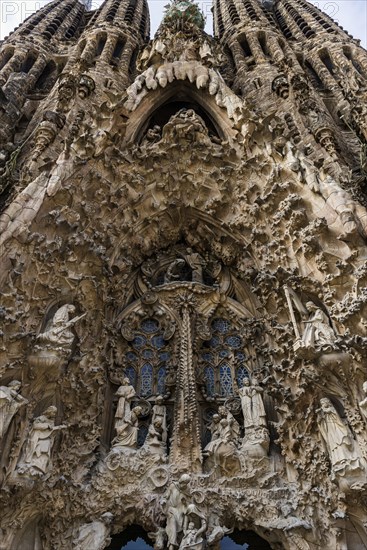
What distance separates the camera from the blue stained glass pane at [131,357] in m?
7.57

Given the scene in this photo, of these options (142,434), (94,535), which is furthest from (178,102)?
(94,535)

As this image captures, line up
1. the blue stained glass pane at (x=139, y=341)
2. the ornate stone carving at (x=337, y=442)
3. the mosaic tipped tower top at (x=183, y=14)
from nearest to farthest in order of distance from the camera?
1. the ornate stone carving at (x=337, y=442)
2. the blue stained glass pane at (x=139, y=341)
3. the mosaic tipped tower top at (x=183, y=14)

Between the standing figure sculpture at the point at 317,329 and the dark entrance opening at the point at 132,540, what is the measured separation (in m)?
2.93

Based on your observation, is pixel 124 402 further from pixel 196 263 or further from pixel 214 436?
pixel 196 263

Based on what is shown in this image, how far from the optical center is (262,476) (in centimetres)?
596

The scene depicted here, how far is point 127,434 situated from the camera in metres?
6.34

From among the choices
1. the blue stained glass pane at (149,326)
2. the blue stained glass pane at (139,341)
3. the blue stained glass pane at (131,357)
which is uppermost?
the blue stained glass pane at (149,326)

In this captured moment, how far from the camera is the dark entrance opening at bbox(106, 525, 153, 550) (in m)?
5.86

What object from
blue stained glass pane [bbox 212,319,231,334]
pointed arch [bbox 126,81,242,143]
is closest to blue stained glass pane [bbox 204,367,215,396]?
blue stained glass pane [bbox 212,319,231,334]

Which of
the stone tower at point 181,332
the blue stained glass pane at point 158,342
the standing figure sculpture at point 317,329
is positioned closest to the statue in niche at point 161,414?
the stone tower at point 181,332

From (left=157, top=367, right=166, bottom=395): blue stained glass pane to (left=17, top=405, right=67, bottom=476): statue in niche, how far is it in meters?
1.72

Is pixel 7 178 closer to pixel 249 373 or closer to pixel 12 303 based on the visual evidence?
pixel 12 303

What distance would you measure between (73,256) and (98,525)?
331 cm

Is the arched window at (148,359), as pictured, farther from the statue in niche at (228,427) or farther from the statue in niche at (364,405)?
the statue in niche at (364,405)
